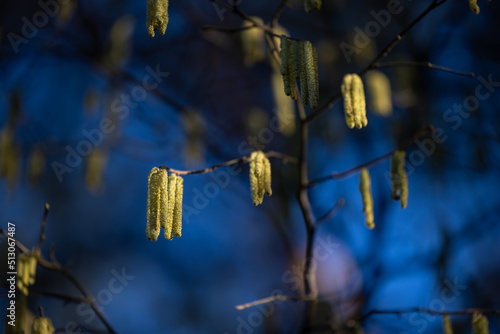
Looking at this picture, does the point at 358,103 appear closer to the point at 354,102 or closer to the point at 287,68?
the point at 354,102

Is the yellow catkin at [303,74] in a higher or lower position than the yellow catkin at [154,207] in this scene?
higher

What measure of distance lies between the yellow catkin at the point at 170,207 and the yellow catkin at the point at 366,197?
0.79 m

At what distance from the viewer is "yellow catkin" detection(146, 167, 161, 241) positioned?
2.02 m

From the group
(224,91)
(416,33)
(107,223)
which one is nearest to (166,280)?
(107,223)

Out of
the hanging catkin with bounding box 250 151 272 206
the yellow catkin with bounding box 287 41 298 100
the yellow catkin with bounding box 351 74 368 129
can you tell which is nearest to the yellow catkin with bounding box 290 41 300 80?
the yellow catkin with bounding box 287 41 298 100

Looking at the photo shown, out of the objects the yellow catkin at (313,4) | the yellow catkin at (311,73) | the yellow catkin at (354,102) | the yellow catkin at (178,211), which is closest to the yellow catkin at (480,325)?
the yellow catkin at (354,102)

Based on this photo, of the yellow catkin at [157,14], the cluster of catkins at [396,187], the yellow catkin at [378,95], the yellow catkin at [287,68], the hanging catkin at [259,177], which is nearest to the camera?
the yellow catkin at [157,14]

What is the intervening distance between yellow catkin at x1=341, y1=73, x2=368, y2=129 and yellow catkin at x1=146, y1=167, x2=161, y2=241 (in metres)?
0.75

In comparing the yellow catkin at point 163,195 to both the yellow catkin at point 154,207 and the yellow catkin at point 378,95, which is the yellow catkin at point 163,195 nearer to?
the yellow catkin at point 154,207

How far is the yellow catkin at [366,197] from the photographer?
233 centimetres

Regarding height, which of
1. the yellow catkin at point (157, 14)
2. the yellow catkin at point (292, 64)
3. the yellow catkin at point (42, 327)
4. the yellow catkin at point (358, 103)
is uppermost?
the yellow catkin at point (157, 14)

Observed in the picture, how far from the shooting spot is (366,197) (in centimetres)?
239

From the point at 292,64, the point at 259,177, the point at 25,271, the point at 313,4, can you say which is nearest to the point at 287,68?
the point at 292,64

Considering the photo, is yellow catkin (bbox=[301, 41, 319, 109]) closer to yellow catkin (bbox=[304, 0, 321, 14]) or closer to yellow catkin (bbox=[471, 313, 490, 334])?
yellow catkin (bbox=[304, 0, 321, 14])
